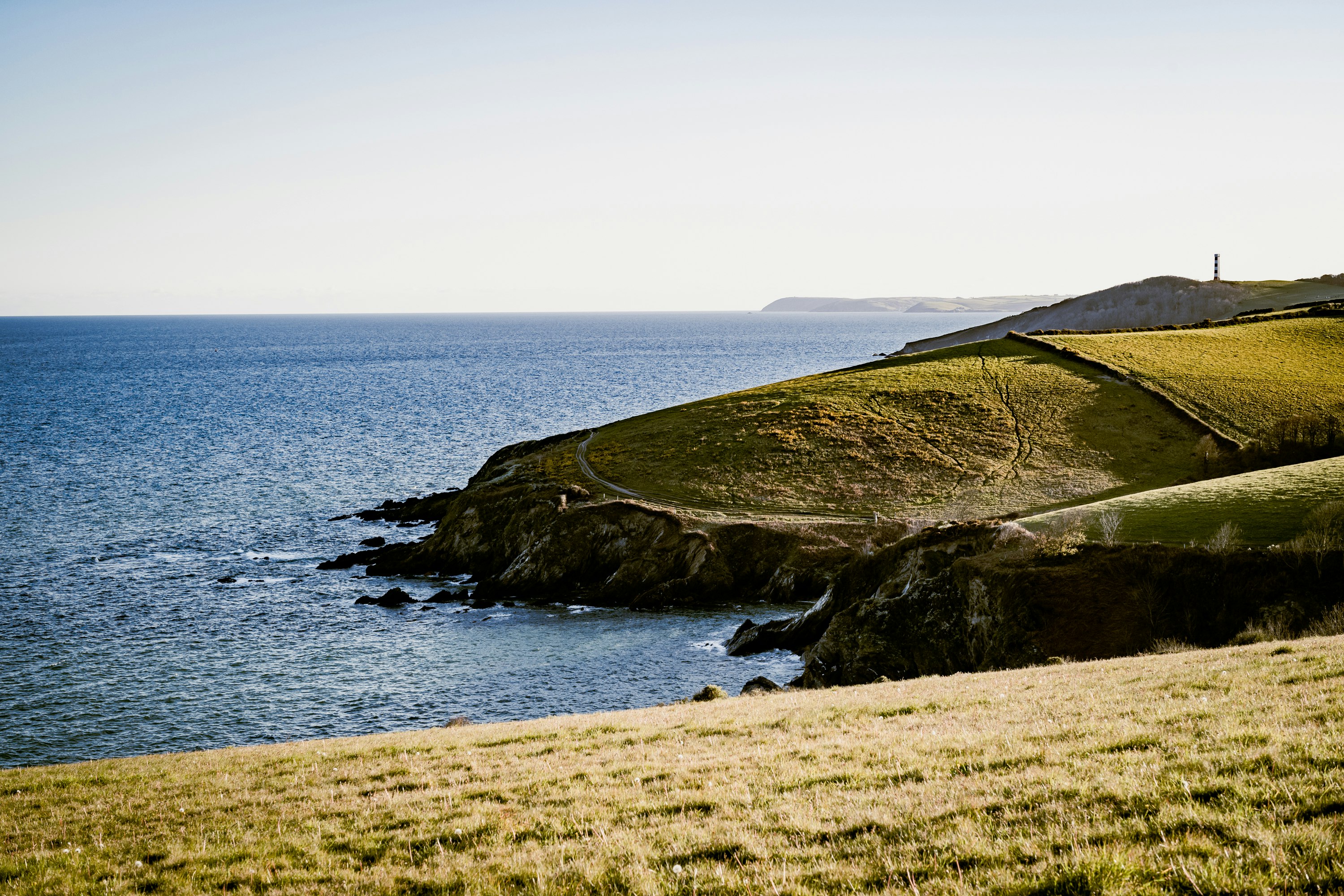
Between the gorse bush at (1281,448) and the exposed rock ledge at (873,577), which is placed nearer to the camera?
the exposed rock ledge at (873,577)

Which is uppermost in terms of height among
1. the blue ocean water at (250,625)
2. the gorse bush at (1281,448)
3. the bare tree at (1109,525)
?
the gorse bush at (1281,448)

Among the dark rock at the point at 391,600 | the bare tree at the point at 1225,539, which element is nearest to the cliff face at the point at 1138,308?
the dark rock at the point at 391,600

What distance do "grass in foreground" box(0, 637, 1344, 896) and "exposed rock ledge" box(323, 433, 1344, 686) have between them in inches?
501

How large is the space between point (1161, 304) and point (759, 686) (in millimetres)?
138247

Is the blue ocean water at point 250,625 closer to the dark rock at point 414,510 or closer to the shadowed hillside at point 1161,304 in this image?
the dark rock at point 414,510

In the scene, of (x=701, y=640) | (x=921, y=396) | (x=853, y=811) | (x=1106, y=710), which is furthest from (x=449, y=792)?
(x=921, y=396)

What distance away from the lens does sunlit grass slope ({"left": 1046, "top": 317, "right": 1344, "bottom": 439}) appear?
6475cm

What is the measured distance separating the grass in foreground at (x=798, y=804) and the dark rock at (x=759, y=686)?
11978mm

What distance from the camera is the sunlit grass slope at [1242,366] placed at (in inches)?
2549

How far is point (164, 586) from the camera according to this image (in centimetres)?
5403

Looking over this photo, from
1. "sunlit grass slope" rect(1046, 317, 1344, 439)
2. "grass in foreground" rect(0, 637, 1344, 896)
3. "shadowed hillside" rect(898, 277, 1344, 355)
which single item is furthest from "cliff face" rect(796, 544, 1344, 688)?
"shadowed hillside" rect(898, 277, 1344, 355)

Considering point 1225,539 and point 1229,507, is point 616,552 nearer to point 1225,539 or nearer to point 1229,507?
point 1229,507

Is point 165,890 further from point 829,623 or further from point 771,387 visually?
point 771,387

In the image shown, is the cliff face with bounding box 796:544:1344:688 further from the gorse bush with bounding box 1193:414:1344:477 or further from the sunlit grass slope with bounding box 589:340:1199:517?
the gorse bush with bounding box 1193:414:1344:477
